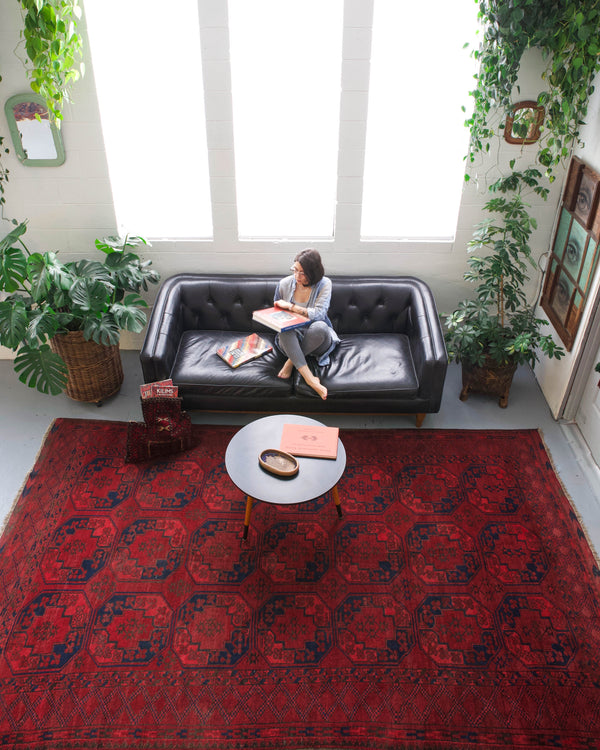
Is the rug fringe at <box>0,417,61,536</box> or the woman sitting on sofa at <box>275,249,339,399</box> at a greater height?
the woman sitting on sofa at <box>275,249,339,399</box>

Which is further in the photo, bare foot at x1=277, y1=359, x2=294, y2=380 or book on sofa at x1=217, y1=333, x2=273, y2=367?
book on sofa at x1=217, y1=333, x2=273, y2=367

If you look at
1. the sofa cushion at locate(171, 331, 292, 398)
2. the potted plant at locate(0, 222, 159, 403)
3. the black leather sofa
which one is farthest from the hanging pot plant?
the potted plant at locate(0, 222, 159, 403)

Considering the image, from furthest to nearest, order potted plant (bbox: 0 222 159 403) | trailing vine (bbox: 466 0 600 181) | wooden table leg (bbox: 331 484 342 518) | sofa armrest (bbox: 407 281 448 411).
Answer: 1. sofa armrest (bbox: 407 281 448 411)
2. potted plant (bbox: 0 222 159 403)
3. wooden table leg (bbox: 331 484 342 518)
4. trailing vine (bbox: 466 0 600 181)

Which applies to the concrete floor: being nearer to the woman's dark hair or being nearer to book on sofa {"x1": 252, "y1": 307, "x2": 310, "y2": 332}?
book on sofa {"x1": 252, "y1": 307, "x2": 310, "y2": 332}

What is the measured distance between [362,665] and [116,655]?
1152mm

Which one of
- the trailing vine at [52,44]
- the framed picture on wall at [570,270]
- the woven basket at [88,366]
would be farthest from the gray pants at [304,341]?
the trailing vine at [52,44]

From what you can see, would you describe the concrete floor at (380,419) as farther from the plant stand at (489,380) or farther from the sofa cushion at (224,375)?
the sofa cushion at (224,375)

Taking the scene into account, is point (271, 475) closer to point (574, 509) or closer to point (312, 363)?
point (312, 363)

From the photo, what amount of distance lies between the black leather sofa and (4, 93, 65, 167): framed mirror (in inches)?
44.9

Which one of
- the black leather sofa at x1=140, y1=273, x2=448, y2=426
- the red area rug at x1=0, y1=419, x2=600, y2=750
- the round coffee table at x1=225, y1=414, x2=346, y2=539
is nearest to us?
the red area rug at x1=0, y1=419, x2=600, y2=750

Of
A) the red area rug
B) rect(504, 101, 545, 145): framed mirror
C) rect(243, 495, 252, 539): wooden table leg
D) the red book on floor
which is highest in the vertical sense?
rect(504, 101, 545, 145): framed mirror

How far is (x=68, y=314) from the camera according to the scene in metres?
3.76

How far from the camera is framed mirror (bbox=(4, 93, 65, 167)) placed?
3836mm

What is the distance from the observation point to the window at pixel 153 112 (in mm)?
3707
